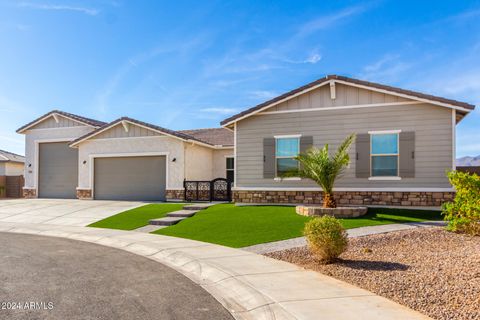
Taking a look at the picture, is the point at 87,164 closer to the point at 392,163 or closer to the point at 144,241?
the point at 144,241

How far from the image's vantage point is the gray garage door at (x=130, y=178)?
2077cm

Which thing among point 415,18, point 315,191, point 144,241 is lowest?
point 144,241

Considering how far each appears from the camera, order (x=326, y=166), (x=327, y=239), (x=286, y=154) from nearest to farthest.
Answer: (x=327, y=239) → (x=326, y=166) → (x=286, y=154)

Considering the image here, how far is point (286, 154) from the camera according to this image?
16.2 meters

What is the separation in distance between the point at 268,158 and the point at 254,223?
5.00m

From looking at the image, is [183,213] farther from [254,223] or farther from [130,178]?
[130,178]

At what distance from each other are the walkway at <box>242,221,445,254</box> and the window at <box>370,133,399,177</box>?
11.0 ft

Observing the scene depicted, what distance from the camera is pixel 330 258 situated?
729 cm

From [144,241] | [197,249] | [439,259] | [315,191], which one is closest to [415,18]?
[315,191]

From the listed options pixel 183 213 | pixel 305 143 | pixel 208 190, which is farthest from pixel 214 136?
pixel 183 213

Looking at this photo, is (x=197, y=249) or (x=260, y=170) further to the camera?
(x=260, y=170)

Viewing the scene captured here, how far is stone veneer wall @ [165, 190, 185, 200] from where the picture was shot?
19947mm

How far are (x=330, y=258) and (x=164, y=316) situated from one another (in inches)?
152

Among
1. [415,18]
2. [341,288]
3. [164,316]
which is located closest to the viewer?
[164,316]
